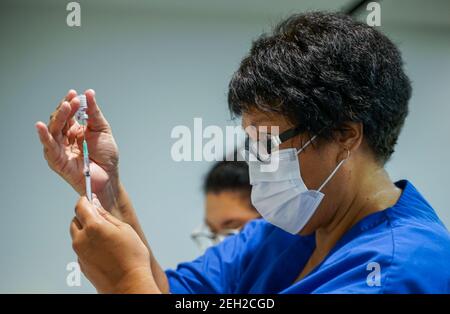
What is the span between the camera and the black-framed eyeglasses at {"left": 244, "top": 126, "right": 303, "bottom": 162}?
0.98 metres

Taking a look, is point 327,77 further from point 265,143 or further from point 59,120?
point 59,120

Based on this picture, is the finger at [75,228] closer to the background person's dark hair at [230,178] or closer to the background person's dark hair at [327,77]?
the background person's dark hair at [327,77]

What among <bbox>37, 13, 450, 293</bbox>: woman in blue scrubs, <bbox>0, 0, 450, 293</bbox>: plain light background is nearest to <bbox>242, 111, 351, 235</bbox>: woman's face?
<bbox>37, 13, 450, 293</bbox>: woman in blue scrubs

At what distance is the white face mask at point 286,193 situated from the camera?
1.01 meters

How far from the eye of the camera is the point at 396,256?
83 centimetres

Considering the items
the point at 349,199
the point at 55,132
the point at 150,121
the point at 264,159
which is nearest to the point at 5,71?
the point at 150,121

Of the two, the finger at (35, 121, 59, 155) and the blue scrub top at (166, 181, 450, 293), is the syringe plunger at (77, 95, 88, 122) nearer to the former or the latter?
the finger at (35, 121, 59, 155)

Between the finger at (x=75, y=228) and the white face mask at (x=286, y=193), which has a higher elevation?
Answer: the white face mask at (x=286, y=193)

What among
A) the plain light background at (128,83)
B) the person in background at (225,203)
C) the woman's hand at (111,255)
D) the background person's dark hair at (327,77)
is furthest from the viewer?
the person in background at (225,203)

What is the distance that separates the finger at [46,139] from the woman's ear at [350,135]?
543mm

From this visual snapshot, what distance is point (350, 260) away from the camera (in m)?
0.88

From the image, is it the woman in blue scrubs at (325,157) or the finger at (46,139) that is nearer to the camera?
the woman in blue scrubs at (325,157)

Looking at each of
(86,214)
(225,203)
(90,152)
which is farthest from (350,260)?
(225,203)

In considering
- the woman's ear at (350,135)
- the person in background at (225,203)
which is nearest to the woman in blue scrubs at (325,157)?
the woman's ear at (350,135)
